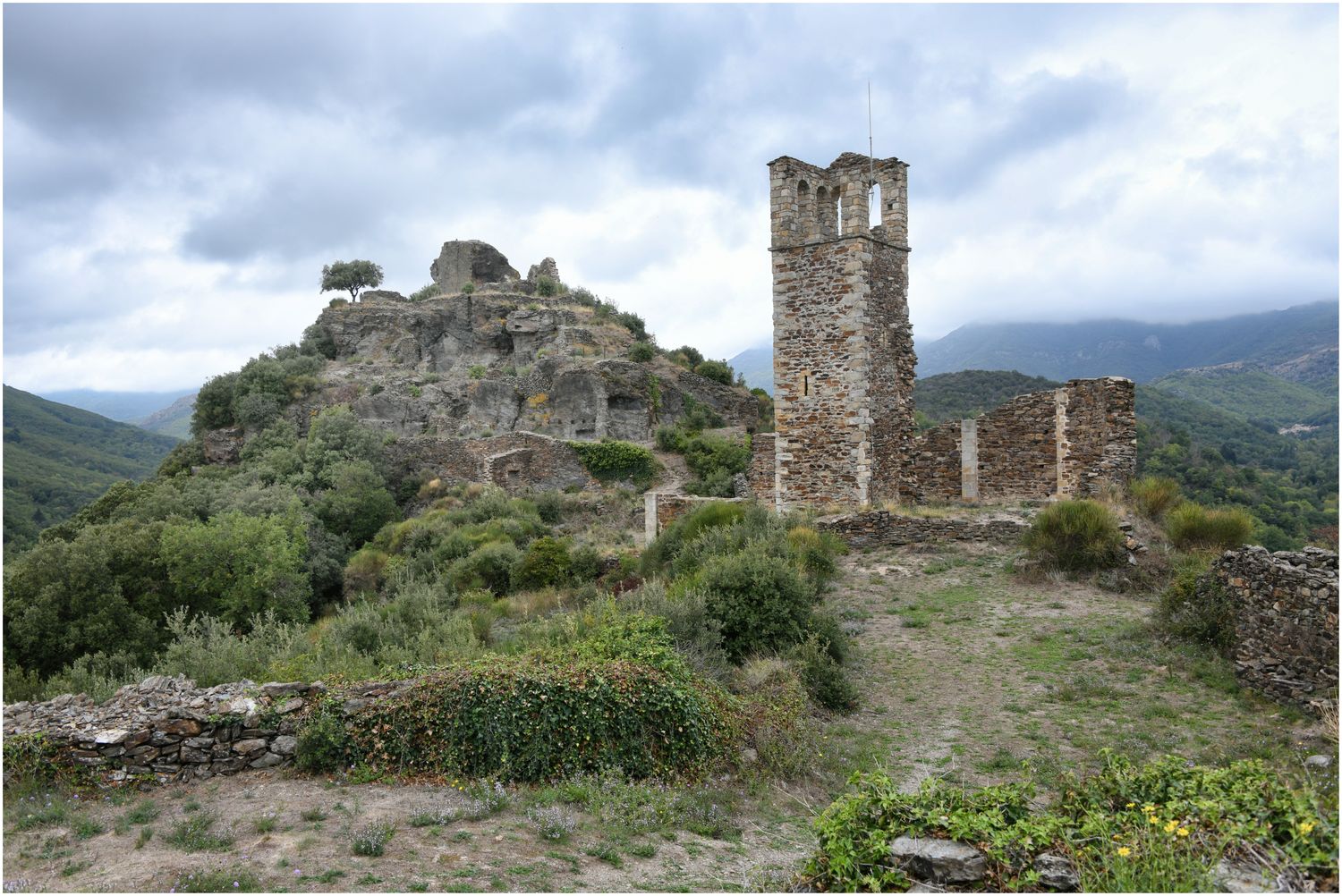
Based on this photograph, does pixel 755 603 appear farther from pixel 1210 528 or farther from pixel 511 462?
pixel 511 462

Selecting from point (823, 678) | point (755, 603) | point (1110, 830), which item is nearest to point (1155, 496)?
point (755, 603)

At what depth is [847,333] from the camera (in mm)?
15531

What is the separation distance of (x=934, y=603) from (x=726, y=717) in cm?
543

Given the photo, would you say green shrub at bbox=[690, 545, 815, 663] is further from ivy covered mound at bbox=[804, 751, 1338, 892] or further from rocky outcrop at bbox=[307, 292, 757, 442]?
rocky outcrop at bbox=[307, 292, 757, 442]

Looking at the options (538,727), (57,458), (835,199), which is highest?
(835,199)

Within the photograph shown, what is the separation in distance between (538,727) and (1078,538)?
8.99m

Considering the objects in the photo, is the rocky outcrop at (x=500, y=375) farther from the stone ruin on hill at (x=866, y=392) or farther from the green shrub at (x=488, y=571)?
the stone ruin on hill at (x=866, y=392)

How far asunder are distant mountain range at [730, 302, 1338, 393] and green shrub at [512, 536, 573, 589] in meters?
22.7

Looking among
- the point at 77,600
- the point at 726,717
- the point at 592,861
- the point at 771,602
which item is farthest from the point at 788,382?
the point at 77,600

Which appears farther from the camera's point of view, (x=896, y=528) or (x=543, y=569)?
(x=543, y=569)

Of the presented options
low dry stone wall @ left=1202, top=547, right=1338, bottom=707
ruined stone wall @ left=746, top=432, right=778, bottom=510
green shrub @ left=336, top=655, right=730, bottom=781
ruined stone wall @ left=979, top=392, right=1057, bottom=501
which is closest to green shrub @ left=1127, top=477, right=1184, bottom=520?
ruined stone wall @ left=979, top=392, right=1057, bottom=501

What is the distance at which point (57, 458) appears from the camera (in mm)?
60094

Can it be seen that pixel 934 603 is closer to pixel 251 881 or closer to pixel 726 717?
pixel 726 717

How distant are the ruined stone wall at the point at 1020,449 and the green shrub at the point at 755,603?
8336 millimetres
